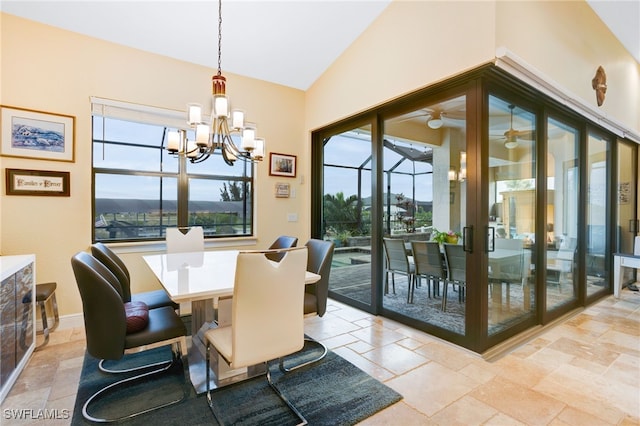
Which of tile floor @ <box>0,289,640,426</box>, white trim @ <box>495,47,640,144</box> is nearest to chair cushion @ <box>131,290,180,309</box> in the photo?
tile floor @ <box>0,289,640,426</box>

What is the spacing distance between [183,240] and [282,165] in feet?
5.83

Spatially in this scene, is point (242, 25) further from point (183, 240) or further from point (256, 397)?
point (256, 397)

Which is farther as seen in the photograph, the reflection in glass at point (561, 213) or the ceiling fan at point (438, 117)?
the reflection in glass at point (561, 213)

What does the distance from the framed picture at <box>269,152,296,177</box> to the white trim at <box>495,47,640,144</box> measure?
2.89 meters

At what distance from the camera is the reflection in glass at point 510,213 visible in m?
2.74

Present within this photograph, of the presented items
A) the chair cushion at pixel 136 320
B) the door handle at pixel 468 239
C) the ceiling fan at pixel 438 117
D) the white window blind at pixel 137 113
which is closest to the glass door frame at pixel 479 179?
the door handle at pixel 468 239

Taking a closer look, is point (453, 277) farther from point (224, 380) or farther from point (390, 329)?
point (224, 380)

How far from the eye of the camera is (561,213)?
141 inches

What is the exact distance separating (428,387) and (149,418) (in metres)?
1.81

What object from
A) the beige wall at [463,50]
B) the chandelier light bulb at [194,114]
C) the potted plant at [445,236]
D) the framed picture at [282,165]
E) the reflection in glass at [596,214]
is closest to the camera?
the chandelier light bulb at [194,114]

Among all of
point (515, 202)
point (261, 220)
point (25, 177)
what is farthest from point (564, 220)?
point (25, 177)

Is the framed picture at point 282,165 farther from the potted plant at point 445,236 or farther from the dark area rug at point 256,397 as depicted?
the dark area rug at point 256,397

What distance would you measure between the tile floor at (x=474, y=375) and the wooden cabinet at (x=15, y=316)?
0.11 meters

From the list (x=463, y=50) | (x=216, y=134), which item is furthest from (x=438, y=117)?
(x=216, y=134)
